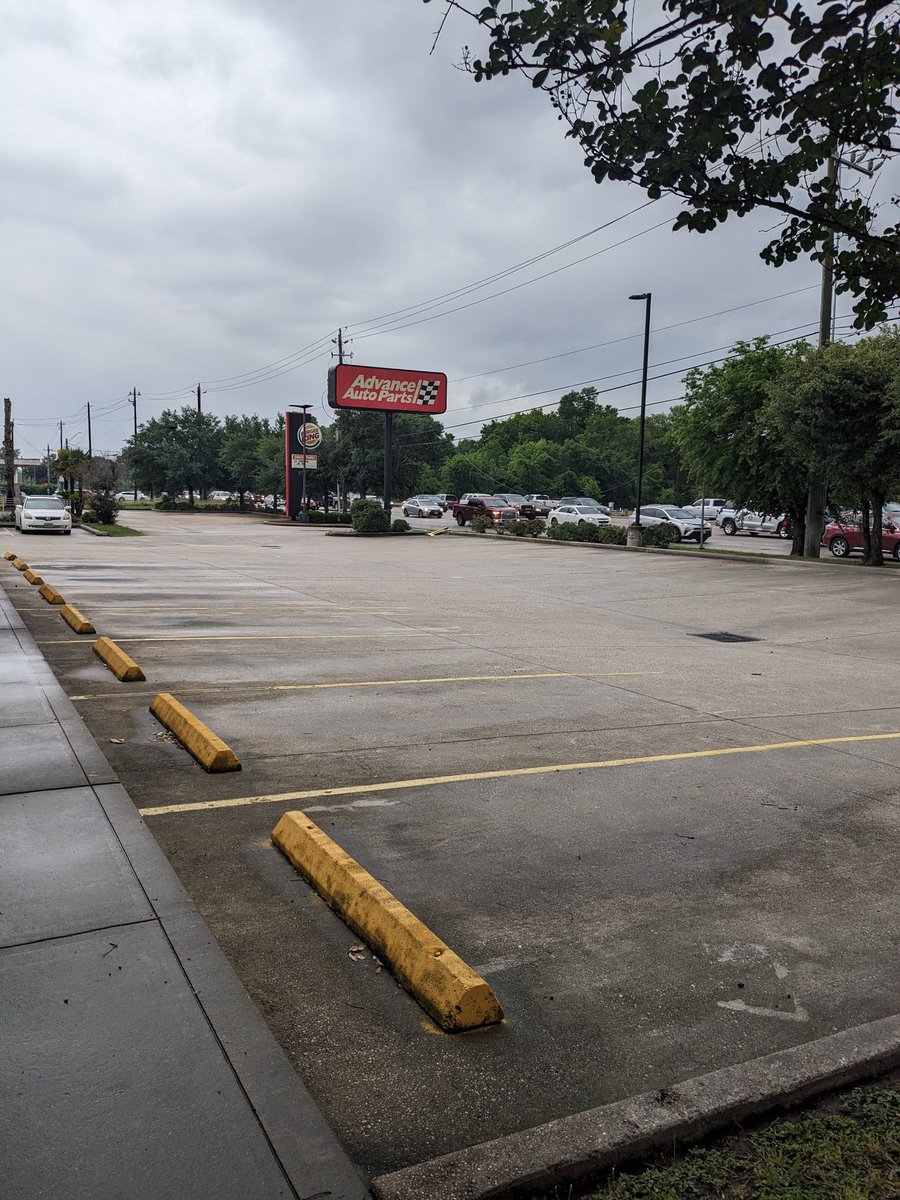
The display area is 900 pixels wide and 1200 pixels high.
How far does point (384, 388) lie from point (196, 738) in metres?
43.5

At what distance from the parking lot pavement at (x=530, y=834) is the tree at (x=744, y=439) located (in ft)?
57.7

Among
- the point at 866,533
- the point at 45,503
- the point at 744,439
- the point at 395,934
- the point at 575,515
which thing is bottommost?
the point at 395,934

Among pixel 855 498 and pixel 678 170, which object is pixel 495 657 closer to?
pixel 678 170

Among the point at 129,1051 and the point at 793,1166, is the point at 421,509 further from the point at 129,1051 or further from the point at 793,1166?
the point at 793,1166

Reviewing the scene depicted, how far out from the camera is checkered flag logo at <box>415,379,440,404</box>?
161 ft

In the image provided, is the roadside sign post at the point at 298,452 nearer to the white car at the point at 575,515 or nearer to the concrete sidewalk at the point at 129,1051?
the white car at the point at 575,515

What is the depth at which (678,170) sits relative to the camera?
11.1 ft

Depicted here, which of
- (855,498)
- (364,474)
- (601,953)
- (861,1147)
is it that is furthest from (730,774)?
(364,474)

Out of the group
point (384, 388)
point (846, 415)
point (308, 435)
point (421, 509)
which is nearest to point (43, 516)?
point (384, 388)

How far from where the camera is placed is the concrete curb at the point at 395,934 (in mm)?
3373

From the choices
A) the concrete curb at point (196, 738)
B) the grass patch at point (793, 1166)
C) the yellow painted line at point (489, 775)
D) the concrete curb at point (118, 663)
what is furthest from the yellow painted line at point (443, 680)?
the grass patch at point (793, 1166)

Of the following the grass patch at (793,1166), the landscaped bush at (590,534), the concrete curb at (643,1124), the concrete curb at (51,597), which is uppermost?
the landscaped bush at (590,534)

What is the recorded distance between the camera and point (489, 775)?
6.43 m

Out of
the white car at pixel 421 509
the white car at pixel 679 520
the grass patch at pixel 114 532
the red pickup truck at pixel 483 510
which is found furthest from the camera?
the white car at pixel 421 509
